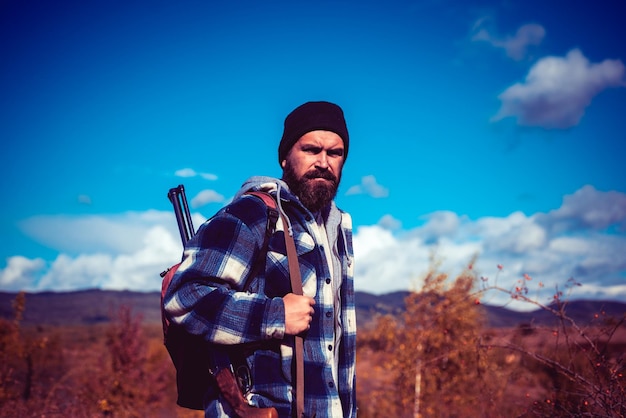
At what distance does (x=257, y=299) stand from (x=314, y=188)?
0.77m

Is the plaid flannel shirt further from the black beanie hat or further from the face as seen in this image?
the black beanie hat

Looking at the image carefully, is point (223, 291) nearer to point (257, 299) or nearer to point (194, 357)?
point (257, 299)

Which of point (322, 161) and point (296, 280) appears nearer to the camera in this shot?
point (296, 280)

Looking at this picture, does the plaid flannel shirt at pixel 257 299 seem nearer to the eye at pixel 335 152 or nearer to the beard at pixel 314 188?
the beard at pixel 314 188

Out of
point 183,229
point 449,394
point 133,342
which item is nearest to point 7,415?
point 183,229

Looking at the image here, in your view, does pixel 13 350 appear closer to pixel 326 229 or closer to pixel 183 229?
pixel 183 229

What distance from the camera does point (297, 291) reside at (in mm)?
1896

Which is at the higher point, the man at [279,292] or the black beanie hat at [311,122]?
the black beanie hat at [311,122]

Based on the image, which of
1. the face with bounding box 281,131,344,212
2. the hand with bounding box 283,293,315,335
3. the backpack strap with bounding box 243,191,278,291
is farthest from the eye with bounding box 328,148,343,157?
the hand with bounding box 283,293,315,335

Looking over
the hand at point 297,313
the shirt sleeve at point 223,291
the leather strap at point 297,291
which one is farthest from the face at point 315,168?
the hand at point 297,313

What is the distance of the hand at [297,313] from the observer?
1782 millimetres

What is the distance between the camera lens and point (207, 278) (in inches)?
70.5

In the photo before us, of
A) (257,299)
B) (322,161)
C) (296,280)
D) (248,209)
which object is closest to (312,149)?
(322,161)

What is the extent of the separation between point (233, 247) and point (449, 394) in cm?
1323
